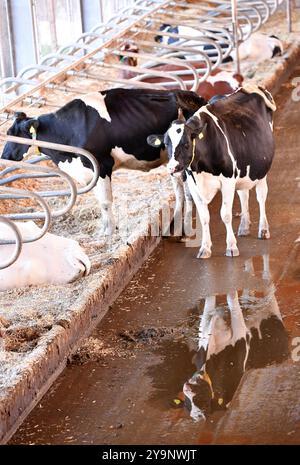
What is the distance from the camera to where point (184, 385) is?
6.12 metres

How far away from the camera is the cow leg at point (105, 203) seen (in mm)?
8586

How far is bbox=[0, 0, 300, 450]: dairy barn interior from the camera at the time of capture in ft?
18.9

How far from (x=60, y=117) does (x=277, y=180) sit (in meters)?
2.71

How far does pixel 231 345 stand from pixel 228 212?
186 cm

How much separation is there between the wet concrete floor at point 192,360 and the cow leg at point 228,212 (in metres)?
0.08

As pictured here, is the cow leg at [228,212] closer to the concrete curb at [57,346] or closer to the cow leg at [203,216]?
the cow leg at [203,216]

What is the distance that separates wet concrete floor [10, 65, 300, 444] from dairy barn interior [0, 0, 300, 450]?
0.01 m

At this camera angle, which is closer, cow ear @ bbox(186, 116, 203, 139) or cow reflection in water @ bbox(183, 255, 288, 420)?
cow reflection in water @ bbox(183, 255, 288, 420)

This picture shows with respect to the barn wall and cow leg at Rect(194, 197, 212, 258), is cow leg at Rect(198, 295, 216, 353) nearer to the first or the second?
cow leg at Rect(194, 197, 212, 258)

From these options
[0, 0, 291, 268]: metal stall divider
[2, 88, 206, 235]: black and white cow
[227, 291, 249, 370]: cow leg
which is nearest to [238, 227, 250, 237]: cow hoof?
[2, 88, 206, 235]: black and white cow

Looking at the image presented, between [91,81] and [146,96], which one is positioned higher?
[146,96]

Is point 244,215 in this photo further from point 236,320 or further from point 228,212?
point 236,320
